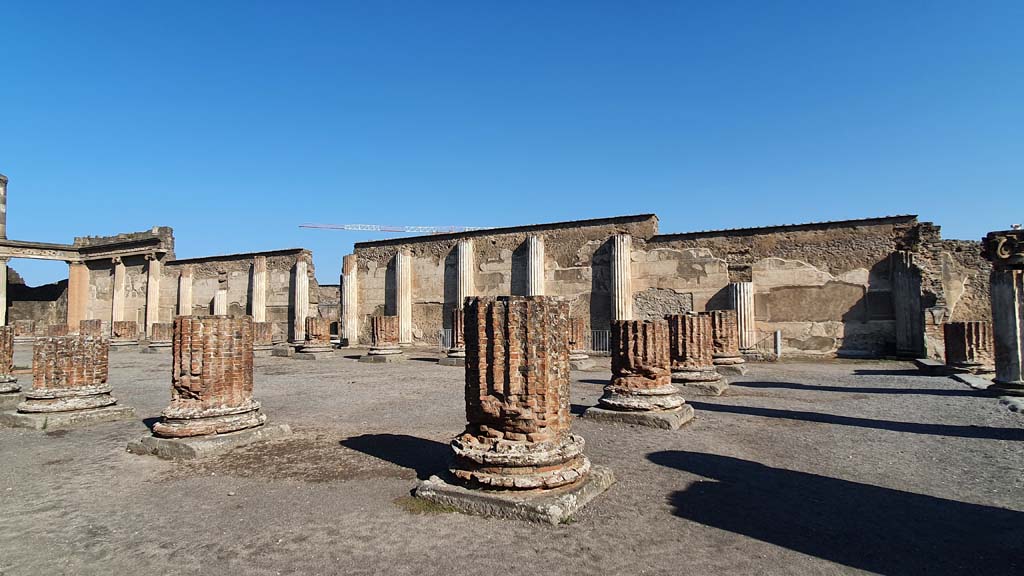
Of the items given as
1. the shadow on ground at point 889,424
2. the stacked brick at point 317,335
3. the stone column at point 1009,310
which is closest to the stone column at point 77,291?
the stacked brick at point 317,335

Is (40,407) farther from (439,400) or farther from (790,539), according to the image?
(790,539)

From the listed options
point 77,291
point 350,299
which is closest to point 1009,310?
point 350,299

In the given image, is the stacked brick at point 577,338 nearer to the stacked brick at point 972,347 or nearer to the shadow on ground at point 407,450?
the stacked brick at point 972,347

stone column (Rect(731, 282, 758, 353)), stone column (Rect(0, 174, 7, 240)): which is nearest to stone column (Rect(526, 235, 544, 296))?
stone column (Rect(731, 282, 758, 353))

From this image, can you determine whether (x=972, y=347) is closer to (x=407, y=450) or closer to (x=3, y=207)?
(x=407, y=450)

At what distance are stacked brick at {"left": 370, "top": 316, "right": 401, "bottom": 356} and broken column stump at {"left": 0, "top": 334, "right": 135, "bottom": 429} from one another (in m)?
9.77

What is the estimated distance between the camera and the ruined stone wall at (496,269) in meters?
20.0

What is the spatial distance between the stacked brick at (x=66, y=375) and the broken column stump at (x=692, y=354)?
27.5 feet

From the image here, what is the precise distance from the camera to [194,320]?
6.34 m

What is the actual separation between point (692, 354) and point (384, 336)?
34.6 ft

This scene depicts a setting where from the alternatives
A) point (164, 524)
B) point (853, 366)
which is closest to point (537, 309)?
point (164, 524)

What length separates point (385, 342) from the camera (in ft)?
58.1

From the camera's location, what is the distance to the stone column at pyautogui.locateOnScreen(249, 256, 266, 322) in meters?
26.5

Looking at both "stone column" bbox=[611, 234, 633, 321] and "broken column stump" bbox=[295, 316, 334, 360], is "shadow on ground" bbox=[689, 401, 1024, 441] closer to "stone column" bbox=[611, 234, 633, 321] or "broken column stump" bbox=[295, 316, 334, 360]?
"stone column" bbox=[611, 234, 633, 321]
